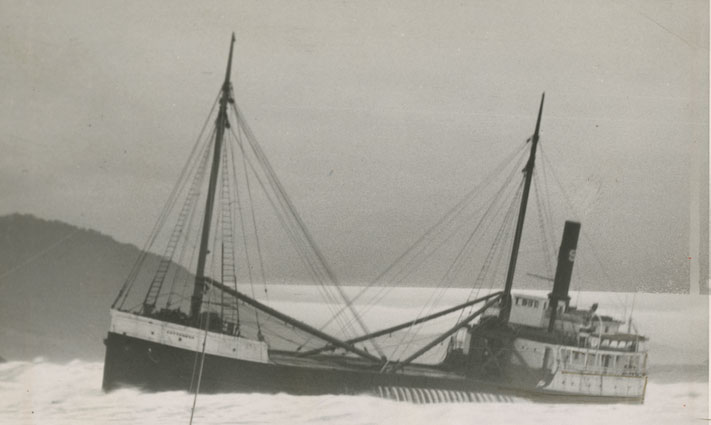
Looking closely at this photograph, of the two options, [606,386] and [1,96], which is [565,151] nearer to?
[606,386]

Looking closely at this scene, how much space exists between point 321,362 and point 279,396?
0.45 m

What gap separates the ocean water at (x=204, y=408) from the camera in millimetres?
5031

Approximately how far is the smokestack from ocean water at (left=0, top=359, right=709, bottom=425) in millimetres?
787

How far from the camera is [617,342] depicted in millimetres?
6195

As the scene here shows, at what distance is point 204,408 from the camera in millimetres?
5164

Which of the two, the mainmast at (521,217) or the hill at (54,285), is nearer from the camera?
the hill at (54,285)

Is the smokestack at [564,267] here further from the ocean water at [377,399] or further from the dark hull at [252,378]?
the dark hull at [252,378]

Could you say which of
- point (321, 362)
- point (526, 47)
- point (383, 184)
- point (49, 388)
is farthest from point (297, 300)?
point (526, 47)

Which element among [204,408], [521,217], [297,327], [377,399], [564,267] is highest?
[521,217]

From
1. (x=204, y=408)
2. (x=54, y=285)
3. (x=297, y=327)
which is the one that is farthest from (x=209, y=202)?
(x=204, y=408)

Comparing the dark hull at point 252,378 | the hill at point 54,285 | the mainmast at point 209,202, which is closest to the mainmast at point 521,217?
the dark hull at point 252,378

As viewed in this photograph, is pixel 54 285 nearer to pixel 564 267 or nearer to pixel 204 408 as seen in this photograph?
pixel 204 408

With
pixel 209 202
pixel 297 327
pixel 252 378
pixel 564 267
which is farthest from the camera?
pixel 564 267

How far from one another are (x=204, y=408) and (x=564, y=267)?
2.97m
